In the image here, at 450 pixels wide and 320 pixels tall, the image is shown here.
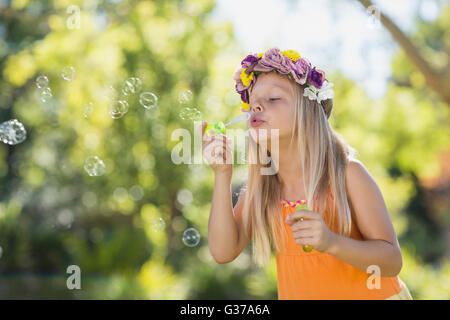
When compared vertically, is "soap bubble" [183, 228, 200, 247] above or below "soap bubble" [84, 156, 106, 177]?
below

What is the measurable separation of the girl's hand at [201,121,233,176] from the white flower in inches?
15.5

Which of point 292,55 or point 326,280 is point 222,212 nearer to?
point 326,280

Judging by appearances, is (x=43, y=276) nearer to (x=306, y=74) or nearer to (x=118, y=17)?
(x=118, y=17)

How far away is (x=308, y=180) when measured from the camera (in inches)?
68.8

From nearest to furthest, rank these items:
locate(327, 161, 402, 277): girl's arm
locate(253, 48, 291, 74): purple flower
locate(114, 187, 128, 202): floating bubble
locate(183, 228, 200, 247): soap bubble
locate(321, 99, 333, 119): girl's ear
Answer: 1. locate(327, 161, 402, 277): girl's arm
2. locate(253, 48, 291, 74): purple flower
3. locate(321, 99, 333, 119): girl's ear
4. locate(183, 228, 200, 247): soap bubble
5. locate(114, 187, 128, 202): floating bubble

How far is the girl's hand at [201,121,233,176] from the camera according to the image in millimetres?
1771

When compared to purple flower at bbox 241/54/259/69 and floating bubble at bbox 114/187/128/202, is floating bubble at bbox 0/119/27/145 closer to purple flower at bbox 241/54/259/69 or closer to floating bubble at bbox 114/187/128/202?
purple flower at bbox 241/54/259/69

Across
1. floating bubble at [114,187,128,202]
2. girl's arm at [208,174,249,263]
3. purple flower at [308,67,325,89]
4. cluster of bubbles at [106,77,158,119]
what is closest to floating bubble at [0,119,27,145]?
cluster of bubbles at [106,77,158,119]

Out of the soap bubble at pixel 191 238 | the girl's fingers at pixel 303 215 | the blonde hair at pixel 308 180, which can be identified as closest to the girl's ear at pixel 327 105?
the blonde hair at pixel 308 180

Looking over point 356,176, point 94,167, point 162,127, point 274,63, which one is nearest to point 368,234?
point 356,176

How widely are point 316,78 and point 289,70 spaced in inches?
5.9

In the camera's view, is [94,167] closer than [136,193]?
Yes
